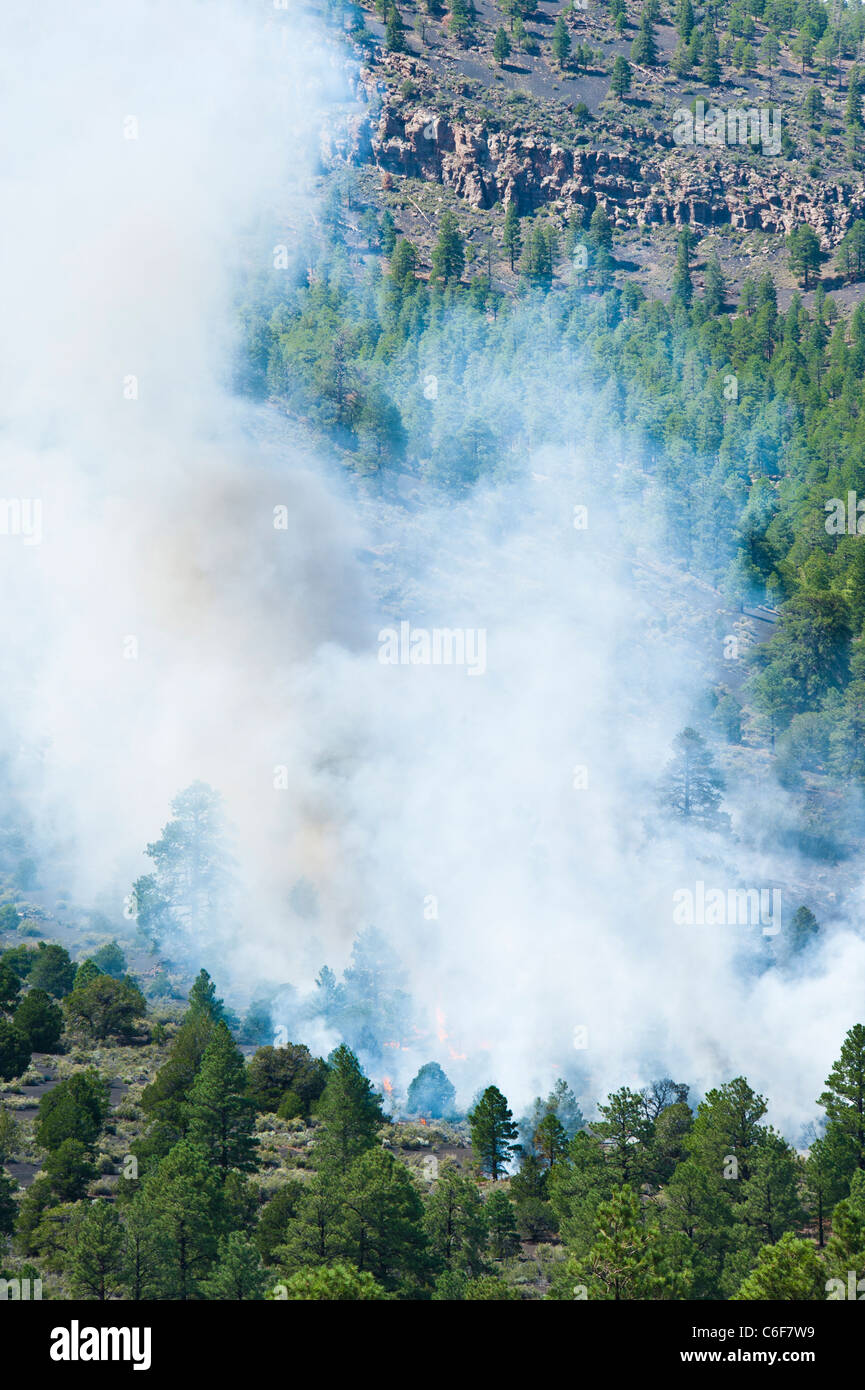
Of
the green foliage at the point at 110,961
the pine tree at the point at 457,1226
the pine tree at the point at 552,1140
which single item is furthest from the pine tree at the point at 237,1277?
the green foliage at the point at 110,961

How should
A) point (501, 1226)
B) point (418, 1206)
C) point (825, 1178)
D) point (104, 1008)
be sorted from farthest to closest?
point (104, 1008)
point (825, 1178)
point (501, 1226)
point (418, 1206)

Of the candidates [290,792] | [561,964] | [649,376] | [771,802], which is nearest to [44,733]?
[290,792]

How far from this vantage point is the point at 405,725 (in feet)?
404

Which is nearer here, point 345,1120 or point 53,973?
point 345,1120

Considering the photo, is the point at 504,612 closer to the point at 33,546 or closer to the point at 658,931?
the point at 658,931

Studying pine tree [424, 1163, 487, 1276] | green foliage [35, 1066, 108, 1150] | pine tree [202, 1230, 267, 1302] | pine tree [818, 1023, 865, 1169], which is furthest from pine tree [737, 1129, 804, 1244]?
green foliage [35, 1066, 108, 1150]

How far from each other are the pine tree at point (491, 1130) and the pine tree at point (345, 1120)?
690 cm

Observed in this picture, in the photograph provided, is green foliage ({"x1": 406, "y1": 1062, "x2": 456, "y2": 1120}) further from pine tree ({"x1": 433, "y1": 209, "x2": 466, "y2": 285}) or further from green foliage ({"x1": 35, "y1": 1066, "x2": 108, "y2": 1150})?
pine tree ({"x1": 433, "y1": 209, "x2": 466, "y2": 285})

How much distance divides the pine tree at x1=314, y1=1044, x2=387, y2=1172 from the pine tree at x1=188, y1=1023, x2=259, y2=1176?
3.27 m

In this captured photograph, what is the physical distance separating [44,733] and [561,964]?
58.6 meters

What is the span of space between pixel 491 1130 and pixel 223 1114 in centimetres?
1279

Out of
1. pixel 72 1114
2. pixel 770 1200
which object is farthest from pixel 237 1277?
pixel 770 1200

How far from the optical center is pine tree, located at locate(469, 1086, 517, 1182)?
210ft

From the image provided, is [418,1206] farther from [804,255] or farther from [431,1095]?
[804,255]
